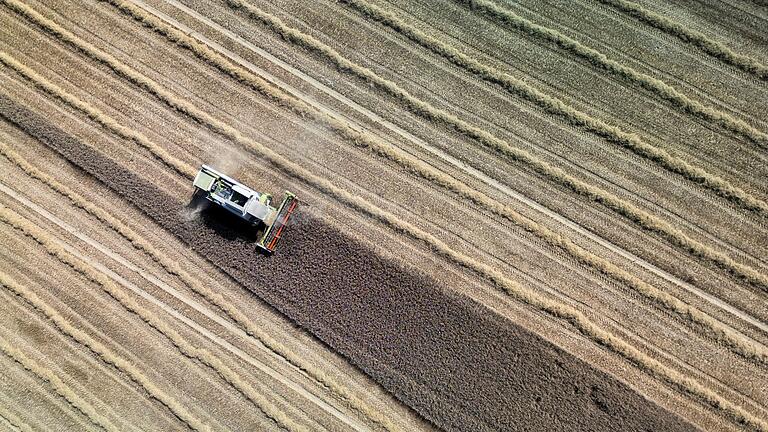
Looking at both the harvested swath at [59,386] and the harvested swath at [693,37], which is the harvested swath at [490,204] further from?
the harvested swath at [59,386]

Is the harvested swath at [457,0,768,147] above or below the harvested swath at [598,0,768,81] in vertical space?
below

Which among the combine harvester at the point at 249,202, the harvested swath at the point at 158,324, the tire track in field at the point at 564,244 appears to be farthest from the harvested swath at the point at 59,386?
the tire track in field at the point at 564,244

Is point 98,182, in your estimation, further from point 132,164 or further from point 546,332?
point 546,332

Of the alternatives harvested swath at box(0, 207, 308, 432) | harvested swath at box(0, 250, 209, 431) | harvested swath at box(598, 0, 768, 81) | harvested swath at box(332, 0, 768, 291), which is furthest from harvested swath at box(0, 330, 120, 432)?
harvested swath at box(598, 0, 768, 81)

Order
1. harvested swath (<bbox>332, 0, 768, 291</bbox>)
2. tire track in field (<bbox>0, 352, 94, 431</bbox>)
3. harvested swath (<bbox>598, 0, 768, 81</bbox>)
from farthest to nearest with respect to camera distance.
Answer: tire track in field (<bbox>0, 352, 94, 431</bbox>) < harvested swath (<bbox>598, 0, 768, 81</bbox>) < harvested swath (<bbox>332, 0, 768, 291</bbox>)

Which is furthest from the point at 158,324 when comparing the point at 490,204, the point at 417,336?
the point at 490,204

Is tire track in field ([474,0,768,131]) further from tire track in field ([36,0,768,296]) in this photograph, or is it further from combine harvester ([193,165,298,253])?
combine harvester ([193,165,298,253])
